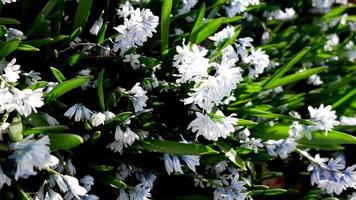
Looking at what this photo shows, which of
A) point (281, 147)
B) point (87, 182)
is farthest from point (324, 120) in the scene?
point (87, 182)

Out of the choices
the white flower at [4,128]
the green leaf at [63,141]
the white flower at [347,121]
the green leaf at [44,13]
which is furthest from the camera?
the white flower at [347,121]

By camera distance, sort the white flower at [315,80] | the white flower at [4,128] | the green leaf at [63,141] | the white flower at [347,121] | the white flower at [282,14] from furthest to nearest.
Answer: the white flower at [282,14] < the white flower at [315,80] < the white flower at [347,121] < the white flower at [4,128] < the green leaf at [63,141]

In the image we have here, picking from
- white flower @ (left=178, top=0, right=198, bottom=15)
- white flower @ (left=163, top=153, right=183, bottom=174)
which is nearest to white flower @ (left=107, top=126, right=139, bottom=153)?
white flower @ (left=163, top=153, right=183, bottom=174)

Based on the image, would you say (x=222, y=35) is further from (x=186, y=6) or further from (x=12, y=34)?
(x=12, y=34)

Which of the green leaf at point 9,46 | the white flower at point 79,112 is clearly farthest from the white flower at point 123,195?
the green leaf at point 9,46

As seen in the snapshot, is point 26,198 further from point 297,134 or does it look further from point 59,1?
point 297,134

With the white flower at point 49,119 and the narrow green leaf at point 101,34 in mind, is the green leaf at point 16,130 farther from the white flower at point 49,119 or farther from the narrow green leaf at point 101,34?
the narrow green leaf at point 101,34
